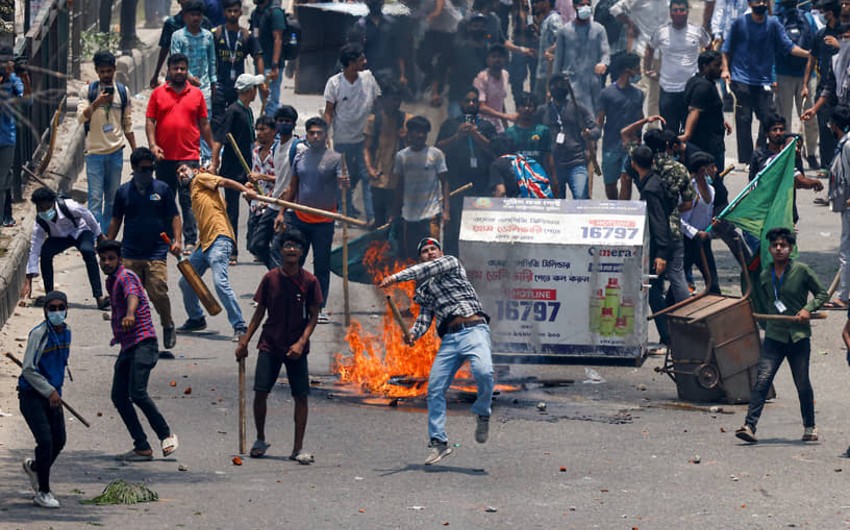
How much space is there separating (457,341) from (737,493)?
7.03ft

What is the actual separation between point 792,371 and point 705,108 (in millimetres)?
5530

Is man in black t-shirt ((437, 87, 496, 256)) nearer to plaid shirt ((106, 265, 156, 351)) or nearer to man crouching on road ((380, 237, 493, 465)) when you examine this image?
man crouching on road ((380, 237, 493, 465))

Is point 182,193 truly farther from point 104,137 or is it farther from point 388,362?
point 388,362

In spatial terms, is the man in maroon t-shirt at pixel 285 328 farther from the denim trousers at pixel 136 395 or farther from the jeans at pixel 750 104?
the jeans at pixel 750 104

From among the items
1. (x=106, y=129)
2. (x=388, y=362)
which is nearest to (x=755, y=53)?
(x=106, y=129)

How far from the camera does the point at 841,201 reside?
15797 millimetres

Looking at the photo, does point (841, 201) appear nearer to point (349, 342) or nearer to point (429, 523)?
point (349, 342)

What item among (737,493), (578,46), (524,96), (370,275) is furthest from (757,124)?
(737,493)

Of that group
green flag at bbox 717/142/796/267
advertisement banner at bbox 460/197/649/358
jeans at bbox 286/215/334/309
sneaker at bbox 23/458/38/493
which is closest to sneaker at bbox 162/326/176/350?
jeans at bbox 286/215/334/309

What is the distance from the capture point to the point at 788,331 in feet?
39.0

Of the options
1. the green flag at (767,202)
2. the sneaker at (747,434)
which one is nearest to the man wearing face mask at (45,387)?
the sneaker at (747,434)

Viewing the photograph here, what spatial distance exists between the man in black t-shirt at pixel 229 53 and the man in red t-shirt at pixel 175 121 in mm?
2109

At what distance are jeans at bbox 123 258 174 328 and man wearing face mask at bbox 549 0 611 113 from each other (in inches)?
270

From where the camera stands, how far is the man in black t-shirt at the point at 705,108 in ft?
55.6
